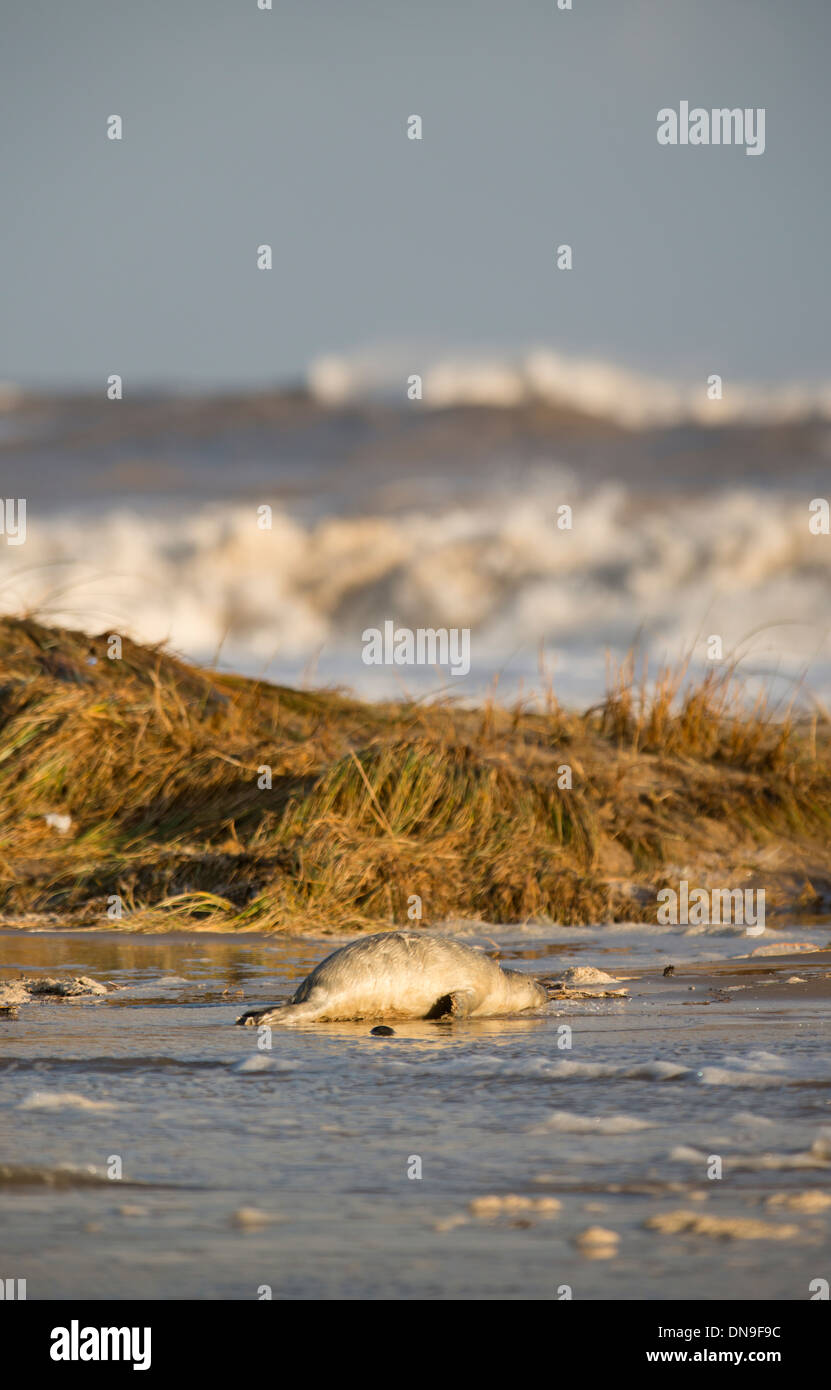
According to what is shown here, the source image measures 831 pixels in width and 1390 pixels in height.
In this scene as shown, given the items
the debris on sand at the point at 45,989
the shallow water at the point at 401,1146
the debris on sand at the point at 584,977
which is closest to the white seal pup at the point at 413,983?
the shallow water at the point at 401,1146

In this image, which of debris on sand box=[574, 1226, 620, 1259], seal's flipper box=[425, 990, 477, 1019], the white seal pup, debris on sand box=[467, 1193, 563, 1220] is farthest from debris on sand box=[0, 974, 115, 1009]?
debris on sand box=[574, 1226, 620, 1259]

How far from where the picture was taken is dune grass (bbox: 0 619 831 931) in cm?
866

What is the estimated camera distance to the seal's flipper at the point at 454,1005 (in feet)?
18.7

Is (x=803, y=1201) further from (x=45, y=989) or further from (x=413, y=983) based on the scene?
(x=45, y=989)

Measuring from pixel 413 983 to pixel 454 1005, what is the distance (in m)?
0.16

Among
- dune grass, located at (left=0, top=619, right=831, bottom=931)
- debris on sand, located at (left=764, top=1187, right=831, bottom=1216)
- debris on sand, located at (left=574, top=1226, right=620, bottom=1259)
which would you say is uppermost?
dune grass, located at (left=0, top=619, right=831, bottom=931)

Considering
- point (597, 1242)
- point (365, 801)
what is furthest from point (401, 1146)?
point (365, 801)

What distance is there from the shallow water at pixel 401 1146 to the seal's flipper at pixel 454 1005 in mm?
82

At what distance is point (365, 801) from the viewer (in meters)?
9.22

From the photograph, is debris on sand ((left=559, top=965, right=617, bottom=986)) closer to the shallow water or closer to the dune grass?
the shallow water

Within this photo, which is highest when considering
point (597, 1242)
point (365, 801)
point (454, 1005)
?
point (365, 801)

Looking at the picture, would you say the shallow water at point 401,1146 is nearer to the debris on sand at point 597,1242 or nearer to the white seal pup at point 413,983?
the debris on sand at point 597,1242
